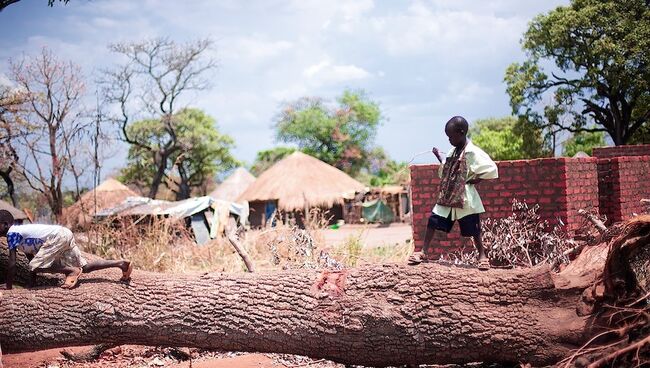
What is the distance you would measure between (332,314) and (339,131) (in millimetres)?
42573

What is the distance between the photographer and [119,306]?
522 cm

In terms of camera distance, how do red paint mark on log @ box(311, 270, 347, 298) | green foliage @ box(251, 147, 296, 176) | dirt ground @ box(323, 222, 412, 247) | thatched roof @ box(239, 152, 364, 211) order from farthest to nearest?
green foliage @ box(251, 147, 296, 176), thatched roof @ box(239, 152, 364, 211), dirt ground @ box(323, 222, 412, 247), red paint mark on log @ box(311, 270, 347, 298)

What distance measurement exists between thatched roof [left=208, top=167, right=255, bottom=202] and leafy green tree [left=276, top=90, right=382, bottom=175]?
9.96 meters

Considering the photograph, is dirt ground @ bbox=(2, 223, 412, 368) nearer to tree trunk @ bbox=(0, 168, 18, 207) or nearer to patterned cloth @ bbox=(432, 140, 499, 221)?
patterned cloth @ bbox=(432, 140, 499, 221)

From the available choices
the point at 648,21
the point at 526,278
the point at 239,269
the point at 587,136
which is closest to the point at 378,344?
the point at 526,278

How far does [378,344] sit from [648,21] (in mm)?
15244

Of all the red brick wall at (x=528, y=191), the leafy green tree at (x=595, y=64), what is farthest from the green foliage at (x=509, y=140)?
the red brick wall at (x=528, y=191)

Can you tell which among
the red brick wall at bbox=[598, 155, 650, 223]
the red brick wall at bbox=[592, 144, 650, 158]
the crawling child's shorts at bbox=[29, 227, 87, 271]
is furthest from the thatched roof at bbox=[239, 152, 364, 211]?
the crawling child's shorts at bbox=[29, 227, 87, 271]

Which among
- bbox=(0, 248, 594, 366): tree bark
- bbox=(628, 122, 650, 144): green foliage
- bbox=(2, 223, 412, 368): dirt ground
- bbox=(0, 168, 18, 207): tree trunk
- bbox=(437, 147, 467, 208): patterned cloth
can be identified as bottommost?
bbox=(2, 223, 412, 368): dirt ground

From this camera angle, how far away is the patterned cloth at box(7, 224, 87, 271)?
18.5ft

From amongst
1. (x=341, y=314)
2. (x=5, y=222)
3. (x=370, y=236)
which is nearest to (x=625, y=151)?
(x=341, y=314)

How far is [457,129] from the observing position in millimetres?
5355

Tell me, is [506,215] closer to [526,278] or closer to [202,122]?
[526,278]

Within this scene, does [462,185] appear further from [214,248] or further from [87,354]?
[214,248]
